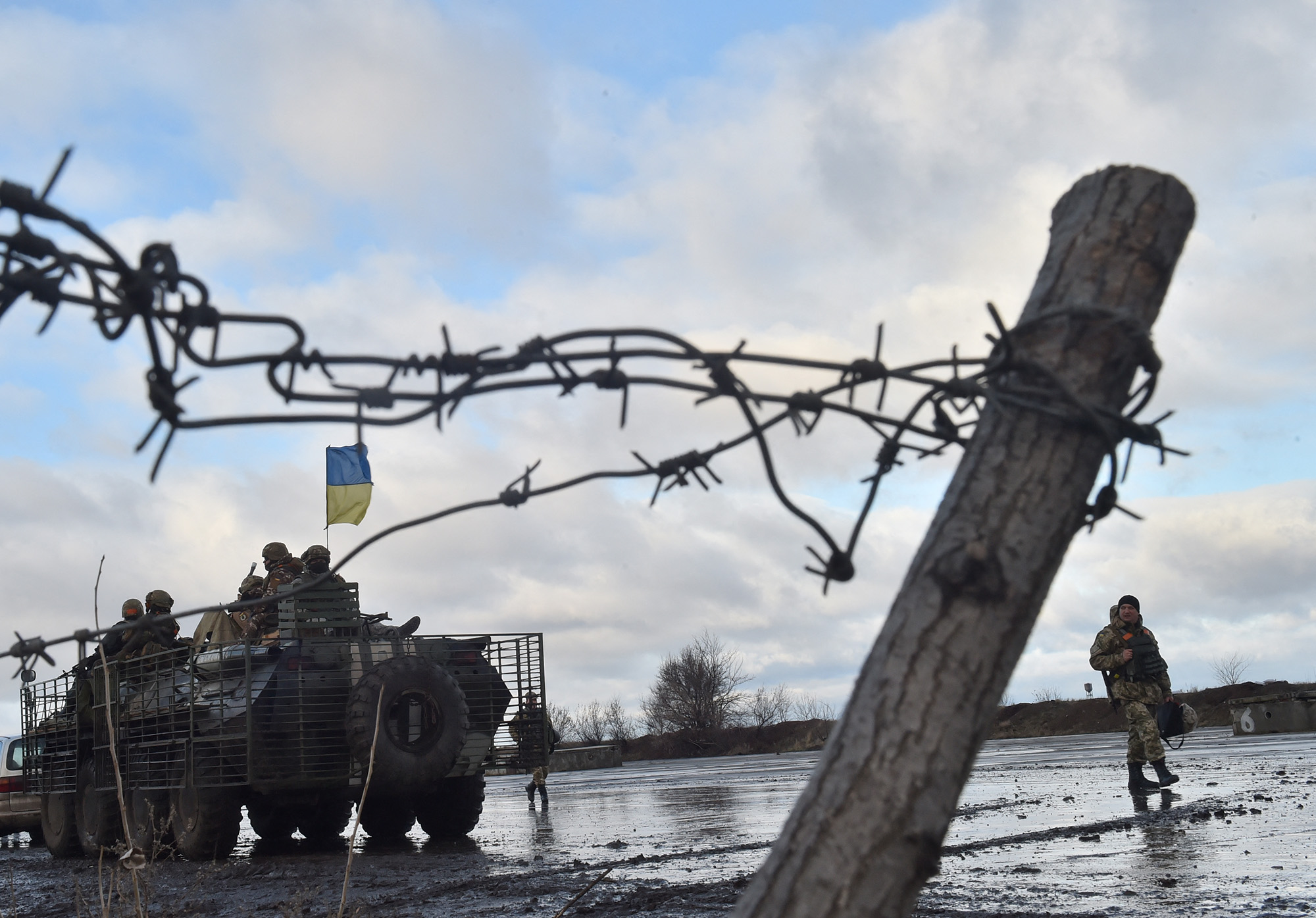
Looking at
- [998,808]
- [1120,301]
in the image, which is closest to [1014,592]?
[1120,301]

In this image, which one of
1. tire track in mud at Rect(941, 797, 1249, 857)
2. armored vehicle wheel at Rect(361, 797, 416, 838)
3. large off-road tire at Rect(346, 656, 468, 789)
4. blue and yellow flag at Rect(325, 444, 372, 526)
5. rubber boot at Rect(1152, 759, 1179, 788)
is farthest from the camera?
blue and yellow flag at Rect(325, 444, 372, 526)

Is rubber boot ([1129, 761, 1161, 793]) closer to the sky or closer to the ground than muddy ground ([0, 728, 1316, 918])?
closer to the sky

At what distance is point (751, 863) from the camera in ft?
25.7

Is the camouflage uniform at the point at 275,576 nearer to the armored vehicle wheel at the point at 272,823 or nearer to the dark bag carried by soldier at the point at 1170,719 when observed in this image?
the armored vehicle wheel at the point at 272,823

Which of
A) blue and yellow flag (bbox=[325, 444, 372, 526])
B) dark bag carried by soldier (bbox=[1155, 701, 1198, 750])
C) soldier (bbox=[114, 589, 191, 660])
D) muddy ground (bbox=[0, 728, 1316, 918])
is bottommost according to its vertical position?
muddy ground (bbox=[0, 728, 1316, 918])

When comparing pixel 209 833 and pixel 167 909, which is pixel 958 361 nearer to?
pixel 167 909

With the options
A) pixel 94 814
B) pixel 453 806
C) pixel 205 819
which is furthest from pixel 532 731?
pixel 94 814

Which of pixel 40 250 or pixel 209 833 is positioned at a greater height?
pixel 40 250

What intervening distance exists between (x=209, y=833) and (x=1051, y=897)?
712 cm

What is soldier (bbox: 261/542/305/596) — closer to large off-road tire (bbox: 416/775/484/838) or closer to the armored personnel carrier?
the armored personnel carrier

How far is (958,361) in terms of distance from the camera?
91.3 inches

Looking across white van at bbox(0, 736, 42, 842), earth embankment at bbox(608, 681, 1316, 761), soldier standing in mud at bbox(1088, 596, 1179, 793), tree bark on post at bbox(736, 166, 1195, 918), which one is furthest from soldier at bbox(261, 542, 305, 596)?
earth embankment at bbox(608, 681, 1316, 761)

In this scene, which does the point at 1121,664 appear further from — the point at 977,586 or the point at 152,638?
the point at 977,586

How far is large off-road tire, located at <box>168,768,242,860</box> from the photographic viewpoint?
10086 mm
